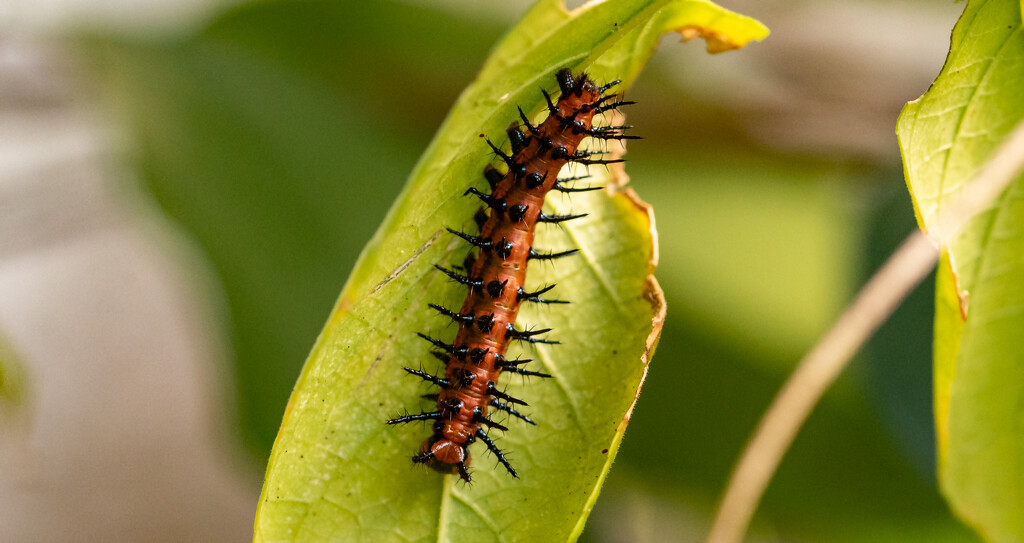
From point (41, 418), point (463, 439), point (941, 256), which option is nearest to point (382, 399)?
point (463, 439)

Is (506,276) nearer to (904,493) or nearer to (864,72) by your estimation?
(904,493)

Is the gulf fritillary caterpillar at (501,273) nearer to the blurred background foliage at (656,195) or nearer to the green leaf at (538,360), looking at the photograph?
the green leaf at (538,360)

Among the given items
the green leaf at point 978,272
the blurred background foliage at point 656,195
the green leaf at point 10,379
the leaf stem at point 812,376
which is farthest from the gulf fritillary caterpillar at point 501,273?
the green leaf at point 10,379

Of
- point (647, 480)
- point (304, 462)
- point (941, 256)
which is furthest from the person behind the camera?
point (647, 480)

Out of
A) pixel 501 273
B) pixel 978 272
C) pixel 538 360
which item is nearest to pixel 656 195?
pixel 501 273

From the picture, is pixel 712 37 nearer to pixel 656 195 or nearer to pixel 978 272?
pixel 978 272

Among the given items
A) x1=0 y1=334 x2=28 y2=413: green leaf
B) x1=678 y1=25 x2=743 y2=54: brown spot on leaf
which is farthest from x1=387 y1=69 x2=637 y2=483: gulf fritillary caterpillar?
x1=0 y1=334 x2=28 y2=413: green leaf

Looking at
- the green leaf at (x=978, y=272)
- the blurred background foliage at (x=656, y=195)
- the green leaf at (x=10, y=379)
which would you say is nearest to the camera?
the green leaf at (x=978, y=272)
